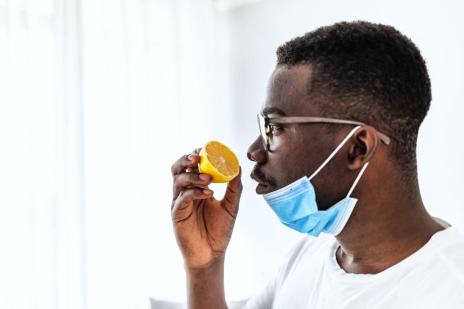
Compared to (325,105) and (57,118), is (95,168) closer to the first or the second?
(57,118)

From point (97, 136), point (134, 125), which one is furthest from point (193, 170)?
point (134, 125)

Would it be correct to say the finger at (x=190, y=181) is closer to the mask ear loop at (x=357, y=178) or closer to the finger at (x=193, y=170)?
the finger at (x=193, y=170)

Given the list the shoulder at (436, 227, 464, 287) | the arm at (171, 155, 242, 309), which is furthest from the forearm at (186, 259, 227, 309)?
the shoulder at (436, 227, 464, 287)

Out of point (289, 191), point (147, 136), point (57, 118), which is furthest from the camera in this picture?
point (147, 136)

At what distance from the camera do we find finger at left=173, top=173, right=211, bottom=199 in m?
1.32

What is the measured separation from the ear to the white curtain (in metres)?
1.55

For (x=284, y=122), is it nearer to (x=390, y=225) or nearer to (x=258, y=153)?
(x=258, y=153)

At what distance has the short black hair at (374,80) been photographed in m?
1.17

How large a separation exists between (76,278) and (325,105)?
1.64 metres

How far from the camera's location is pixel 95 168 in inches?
101

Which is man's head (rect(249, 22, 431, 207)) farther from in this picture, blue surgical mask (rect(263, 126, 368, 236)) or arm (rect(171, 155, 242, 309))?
arm (rect(171, 155, 242, 309))

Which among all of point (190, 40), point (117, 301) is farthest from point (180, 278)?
point (190, 40)

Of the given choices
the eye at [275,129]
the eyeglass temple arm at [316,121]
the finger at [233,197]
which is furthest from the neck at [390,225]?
the finger at [233,197]

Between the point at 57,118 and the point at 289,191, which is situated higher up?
the point at 57,118
